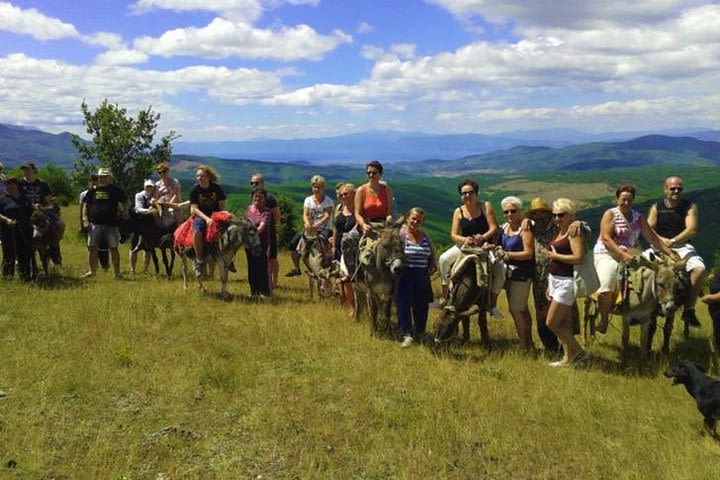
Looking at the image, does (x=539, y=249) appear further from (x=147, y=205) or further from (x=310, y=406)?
(x=147, y=205)

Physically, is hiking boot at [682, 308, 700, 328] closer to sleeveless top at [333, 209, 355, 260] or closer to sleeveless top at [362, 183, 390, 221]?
sleeveless top at [362, 183, 390, 221]

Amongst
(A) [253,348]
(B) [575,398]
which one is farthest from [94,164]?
(B) [575,398]

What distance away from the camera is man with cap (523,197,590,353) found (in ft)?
28.0

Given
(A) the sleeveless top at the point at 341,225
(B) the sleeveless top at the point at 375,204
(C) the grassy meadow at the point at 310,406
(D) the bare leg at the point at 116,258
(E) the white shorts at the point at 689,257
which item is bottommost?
(C) the grassy meadow at the point at 310,406

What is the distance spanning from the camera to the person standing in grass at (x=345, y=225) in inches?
424

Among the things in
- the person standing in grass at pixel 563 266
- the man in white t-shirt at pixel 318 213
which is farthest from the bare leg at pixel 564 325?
the man in white t-shirt at pixel 318 213

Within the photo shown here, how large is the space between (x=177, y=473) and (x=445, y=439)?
108 inches

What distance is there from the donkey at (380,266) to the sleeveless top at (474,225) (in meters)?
0.97

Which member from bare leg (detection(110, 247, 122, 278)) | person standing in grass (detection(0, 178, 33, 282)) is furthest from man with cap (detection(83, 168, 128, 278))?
person standing in grass (detection(0, 178, 33, 282))

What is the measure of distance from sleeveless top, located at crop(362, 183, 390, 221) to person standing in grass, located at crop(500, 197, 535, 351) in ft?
6.88

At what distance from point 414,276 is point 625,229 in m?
3.36

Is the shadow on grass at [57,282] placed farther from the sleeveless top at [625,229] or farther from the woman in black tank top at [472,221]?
the sleeveless top at [625,229]

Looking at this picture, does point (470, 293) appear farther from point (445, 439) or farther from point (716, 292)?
point (716, 292)

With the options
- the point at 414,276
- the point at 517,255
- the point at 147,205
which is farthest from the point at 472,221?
the point at 147,205
